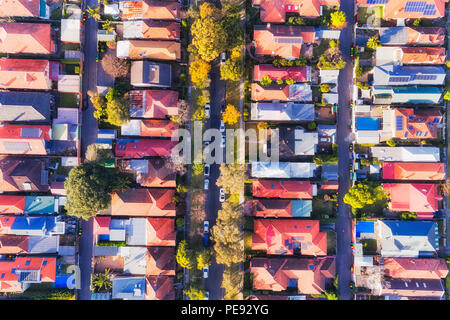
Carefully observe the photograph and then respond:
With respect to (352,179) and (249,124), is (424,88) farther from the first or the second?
(249,124)

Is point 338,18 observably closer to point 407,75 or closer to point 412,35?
point 412,35

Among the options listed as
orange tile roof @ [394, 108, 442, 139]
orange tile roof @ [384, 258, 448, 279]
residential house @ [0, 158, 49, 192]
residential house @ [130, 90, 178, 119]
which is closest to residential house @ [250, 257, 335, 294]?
orange tile roof @ [384, 258, 448, 279]

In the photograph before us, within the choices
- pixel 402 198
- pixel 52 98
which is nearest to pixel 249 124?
pixel 402 198

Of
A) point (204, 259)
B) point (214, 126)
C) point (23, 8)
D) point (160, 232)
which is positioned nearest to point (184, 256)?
point (204, 259)

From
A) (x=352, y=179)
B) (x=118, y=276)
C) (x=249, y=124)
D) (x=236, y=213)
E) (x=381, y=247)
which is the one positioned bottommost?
(x=118, y=276)

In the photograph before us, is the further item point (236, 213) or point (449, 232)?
point (449, 232)

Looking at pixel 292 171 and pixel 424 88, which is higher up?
pixel 424 88
